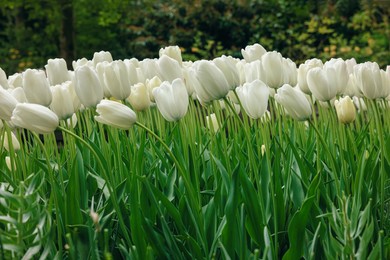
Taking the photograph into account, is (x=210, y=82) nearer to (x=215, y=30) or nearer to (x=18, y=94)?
(x=18, y=94)

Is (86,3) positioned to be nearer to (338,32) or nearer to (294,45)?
(294,45)

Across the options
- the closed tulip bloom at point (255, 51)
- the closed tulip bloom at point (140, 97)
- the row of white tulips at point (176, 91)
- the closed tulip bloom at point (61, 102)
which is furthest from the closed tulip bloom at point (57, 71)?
the closed tulip bloom at point (255, 51)

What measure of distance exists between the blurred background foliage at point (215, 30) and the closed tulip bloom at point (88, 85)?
9.67 metres

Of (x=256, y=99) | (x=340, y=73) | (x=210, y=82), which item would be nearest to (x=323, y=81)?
(x=340, y=73)

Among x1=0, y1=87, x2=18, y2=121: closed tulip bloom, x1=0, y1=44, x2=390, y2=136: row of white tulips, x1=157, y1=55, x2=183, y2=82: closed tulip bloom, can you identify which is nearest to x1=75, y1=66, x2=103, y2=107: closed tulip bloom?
x1=0, y1=44, x2=390, y2=136: row of white tulips

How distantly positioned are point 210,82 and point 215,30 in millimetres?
10969

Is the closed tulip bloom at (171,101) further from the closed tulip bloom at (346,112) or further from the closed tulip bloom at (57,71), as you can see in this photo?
the closed tulip bloom at (57,71)

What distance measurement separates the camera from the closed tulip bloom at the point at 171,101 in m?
1.93

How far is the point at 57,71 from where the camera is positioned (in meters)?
2.52

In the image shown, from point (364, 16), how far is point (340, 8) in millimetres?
877

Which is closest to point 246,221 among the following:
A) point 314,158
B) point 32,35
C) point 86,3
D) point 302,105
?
point 302,105

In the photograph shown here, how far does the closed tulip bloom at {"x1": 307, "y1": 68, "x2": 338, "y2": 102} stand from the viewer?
2.00 metres

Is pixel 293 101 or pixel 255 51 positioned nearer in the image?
pixel 293 101

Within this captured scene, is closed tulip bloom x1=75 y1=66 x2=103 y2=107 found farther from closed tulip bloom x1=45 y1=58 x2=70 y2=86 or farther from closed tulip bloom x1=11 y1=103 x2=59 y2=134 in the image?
closed tulip bloom x1=45 y1=58 x2=70 y2=86
